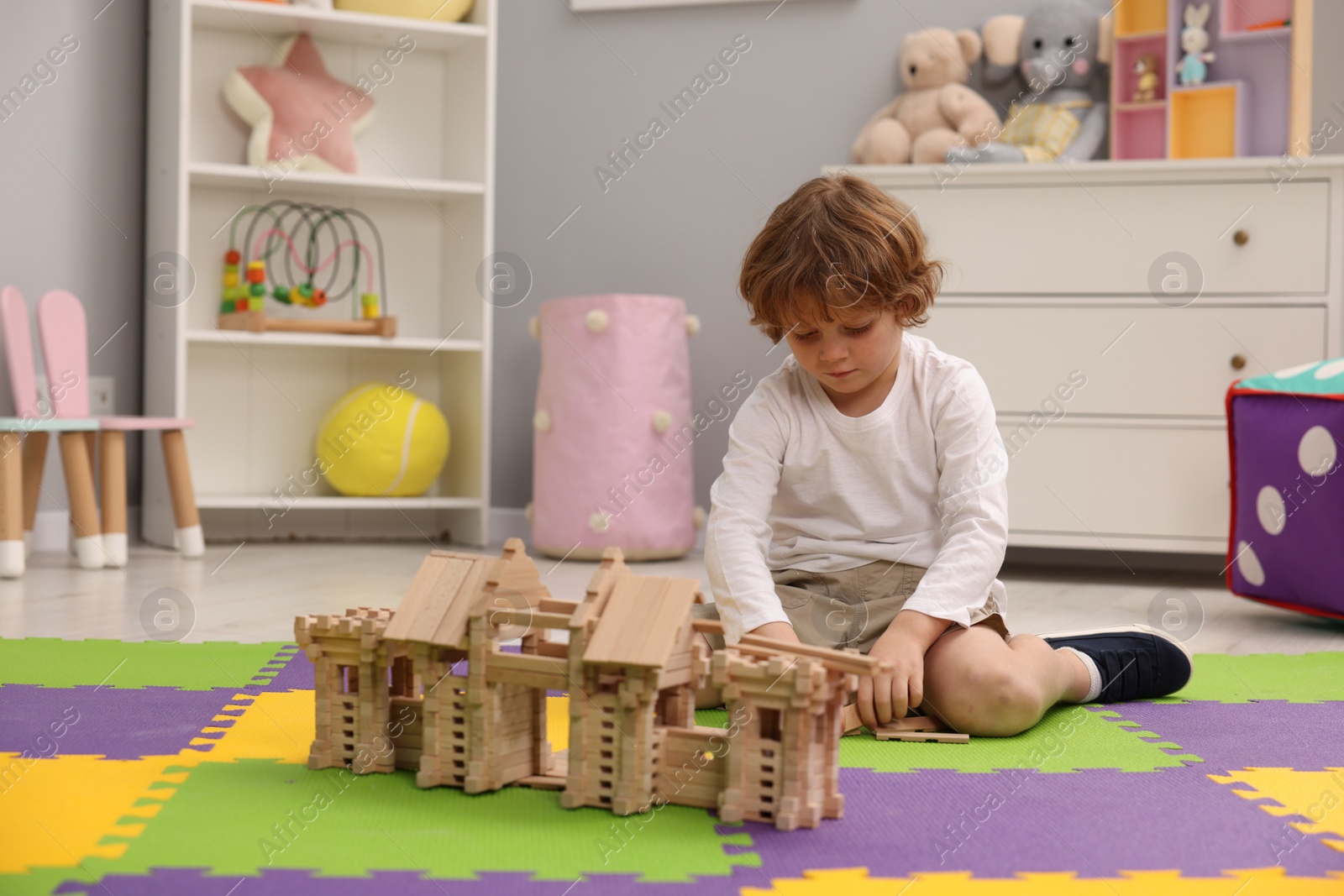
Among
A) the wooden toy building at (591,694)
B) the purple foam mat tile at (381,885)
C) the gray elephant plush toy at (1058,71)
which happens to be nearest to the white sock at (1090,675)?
the wooden toy building at (591,694)

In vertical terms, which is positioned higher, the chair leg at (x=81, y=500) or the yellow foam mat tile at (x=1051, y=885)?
the chair leg at (x=81, y=500)

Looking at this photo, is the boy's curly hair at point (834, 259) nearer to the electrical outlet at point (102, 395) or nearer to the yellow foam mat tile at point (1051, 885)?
the yellow foam mat tile at point (1051, 885)

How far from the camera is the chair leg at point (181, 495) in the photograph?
229cm

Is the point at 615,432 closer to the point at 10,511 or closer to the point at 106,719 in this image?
the point at 10,511

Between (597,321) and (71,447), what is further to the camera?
(597,321)

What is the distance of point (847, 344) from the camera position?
1.11 metres

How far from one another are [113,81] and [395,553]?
1.13 meters

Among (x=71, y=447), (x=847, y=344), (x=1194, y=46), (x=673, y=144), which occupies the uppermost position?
(x=1194, y=46)

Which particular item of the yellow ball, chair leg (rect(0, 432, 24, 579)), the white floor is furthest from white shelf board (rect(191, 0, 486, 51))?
the white floor

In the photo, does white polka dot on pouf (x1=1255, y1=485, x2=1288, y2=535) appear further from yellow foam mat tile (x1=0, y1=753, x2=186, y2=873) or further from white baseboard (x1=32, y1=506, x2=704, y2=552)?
yellow foam mat tile (x1=0, y1=753, x2=186, y2=873)

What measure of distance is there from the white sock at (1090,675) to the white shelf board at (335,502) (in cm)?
159

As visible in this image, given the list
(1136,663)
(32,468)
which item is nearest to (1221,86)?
(1136,663)

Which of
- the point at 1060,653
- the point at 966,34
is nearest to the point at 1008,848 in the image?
the point at 1060,653

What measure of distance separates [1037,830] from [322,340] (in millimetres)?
1983
